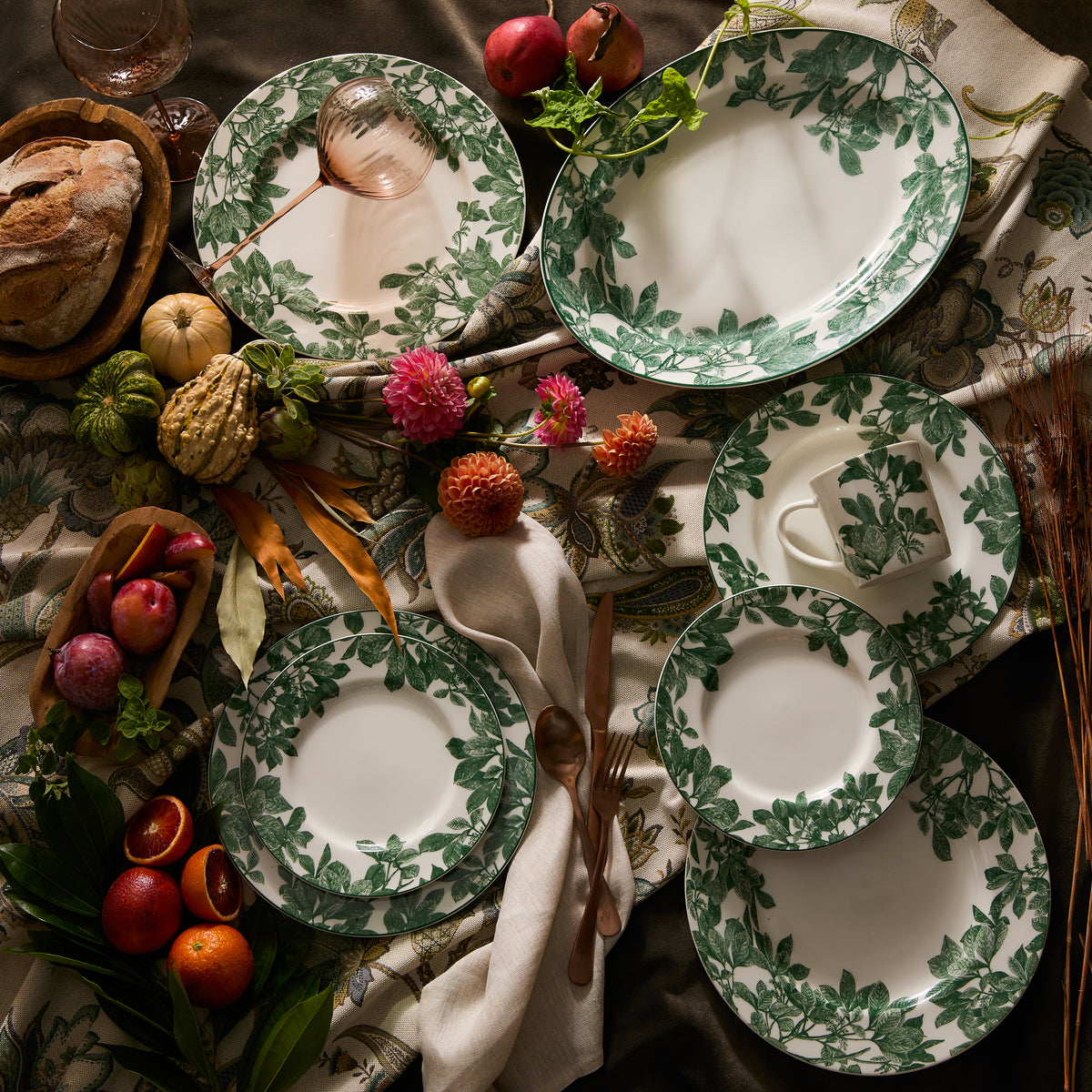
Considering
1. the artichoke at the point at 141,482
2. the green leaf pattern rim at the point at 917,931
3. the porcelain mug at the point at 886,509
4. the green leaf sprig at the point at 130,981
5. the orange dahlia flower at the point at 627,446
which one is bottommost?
the green leaf pattern rim at the point at 917,931

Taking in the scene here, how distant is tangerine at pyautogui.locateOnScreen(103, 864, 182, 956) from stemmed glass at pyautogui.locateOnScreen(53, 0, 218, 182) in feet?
3.12

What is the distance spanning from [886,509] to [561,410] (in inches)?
15.3

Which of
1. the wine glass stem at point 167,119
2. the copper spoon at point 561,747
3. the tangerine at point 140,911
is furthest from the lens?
the wine glass stem at point 167,119

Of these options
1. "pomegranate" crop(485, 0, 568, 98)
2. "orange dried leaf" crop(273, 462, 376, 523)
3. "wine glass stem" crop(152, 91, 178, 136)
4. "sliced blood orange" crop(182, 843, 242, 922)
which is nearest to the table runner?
"orange dried leaf" crop(273, 462, 376, 523)

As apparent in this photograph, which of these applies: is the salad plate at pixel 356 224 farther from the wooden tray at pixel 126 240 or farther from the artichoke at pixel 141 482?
the artichoke at pixel 141 482

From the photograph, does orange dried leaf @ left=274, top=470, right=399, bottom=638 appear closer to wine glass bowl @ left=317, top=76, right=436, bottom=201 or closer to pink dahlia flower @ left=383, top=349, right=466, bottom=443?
pink dahlia flower @ left=383, top=349, right=466, bottom=443

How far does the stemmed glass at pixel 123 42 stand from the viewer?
1.01 meters


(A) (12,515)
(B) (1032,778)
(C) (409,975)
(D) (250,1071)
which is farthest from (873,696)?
(A) (12,515)

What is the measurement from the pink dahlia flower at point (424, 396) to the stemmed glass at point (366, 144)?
0.25m

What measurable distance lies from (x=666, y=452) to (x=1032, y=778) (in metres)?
0.62

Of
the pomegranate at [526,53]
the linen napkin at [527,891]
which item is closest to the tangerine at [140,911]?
the linen napkin at [527,891]

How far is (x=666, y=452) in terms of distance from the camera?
1.09 metres

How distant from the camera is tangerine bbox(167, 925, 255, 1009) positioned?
919mm

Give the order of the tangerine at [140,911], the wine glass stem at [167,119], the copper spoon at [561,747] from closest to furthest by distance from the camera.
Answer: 1. the tangerine at [140,911]
2. the copper spoon at [561,747]
3. the wine glass stem at [167,119]
